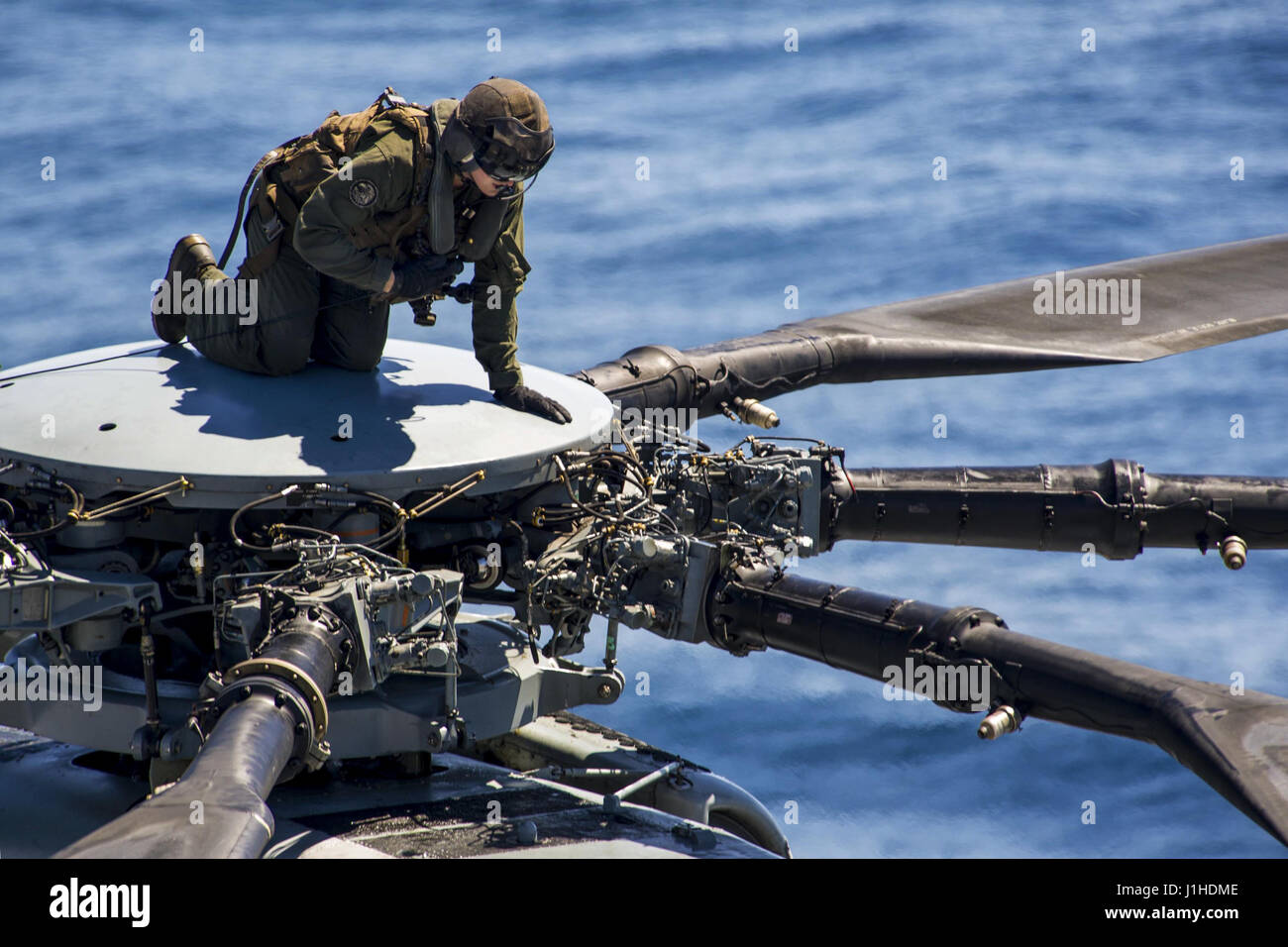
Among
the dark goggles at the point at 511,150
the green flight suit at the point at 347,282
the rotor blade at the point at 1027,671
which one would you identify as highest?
the dark goggles at the point at 511,150

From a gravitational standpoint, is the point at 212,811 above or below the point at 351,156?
below

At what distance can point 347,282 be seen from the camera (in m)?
12.5

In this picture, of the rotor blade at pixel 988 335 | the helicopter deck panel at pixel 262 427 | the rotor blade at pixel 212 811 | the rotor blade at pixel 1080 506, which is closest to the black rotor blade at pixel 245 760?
Answer: the rotor blade at pixel 212 811

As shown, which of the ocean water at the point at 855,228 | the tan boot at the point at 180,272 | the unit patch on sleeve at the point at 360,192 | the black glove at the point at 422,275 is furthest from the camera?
the ocean water at the point at 855,228

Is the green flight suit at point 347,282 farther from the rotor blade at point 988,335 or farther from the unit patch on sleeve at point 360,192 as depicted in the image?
the rotor blade at point 988,335

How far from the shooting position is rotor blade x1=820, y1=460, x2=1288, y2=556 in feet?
43.0

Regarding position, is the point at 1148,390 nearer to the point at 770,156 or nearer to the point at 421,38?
the point at 770,156

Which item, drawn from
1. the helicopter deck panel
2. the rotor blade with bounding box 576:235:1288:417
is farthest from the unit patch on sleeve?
the rotor blade with bounding box 576:235:1288:417

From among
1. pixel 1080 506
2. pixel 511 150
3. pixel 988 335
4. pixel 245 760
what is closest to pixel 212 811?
pixel 245 760

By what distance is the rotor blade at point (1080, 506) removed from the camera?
43.0 feet

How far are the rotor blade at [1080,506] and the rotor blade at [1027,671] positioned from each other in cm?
223

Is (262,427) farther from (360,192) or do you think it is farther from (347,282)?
(360,192)

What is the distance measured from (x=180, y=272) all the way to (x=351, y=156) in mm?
2129

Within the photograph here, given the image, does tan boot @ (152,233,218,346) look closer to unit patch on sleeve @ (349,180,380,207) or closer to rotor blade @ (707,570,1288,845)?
unit patch on sleeve @ (349,180,380,207)
